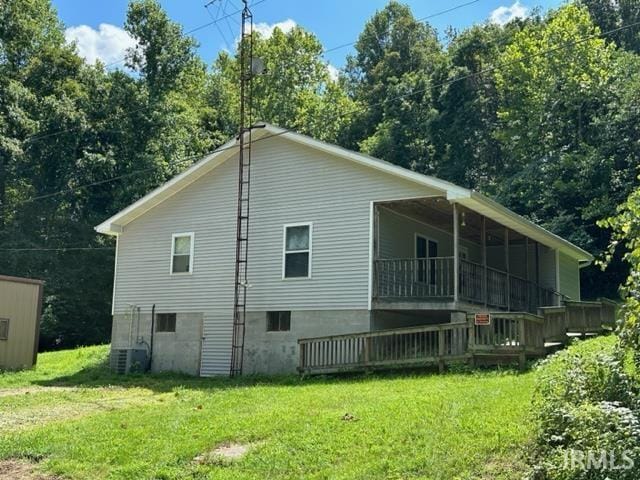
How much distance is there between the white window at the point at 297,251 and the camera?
Answer: 18242mm

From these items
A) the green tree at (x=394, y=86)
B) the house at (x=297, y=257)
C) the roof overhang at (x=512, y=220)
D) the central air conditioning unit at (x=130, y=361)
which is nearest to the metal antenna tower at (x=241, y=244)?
the house at (x=297, y=257)

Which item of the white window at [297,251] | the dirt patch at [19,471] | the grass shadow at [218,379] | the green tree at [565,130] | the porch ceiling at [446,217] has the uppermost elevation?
the green tree at [565,130]

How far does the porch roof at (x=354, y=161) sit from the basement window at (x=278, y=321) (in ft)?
14.6

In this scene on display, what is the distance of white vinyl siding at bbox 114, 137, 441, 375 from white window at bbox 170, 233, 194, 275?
0.21m

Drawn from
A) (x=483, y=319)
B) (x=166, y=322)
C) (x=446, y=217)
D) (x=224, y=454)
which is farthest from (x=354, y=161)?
(x=224, y=454)

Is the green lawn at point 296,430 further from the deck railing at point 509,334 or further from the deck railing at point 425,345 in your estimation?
the deck railing at point 509,334

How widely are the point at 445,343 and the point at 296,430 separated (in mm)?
6079

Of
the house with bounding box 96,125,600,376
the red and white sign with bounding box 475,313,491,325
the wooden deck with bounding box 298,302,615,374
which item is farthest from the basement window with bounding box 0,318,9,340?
the red and white sign with bounding box 475,313,491,325

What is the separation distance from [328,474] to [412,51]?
173 ft

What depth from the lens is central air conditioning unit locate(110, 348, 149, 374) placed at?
19891 mm

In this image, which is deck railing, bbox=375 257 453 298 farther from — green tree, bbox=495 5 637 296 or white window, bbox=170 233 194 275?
green tree, bbox=495 5 637 296

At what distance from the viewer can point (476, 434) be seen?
7918mm

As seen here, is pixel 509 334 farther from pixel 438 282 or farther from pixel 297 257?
pixel 297 257

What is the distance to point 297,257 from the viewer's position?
1842 centimetres
